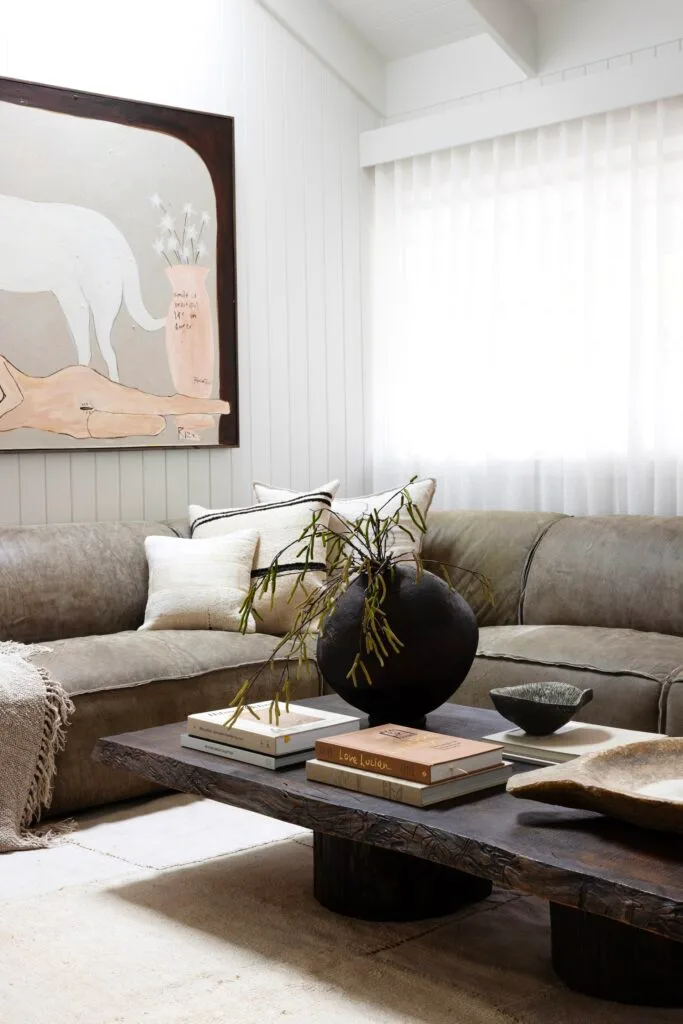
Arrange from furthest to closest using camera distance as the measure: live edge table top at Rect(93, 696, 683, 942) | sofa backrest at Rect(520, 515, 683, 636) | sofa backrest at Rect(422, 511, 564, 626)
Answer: sofa backrest at Rect(422, 511, 564, 626), sofa backrest at Rect(520, 515, 683, 636), live edge table top at Rect(93, 696, 683, 942)

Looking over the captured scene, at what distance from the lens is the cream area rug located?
6.35 feet

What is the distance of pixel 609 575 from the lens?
3.65 meters

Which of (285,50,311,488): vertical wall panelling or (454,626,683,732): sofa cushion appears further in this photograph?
(285,50,311,488): vertical wall panelling

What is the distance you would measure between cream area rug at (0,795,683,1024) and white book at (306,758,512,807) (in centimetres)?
32

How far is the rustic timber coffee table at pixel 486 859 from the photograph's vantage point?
1.67 metres

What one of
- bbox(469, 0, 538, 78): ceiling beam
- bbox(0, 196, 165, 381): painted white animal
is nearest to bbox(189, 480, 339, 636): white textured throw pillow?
bbox(0, 196, 165, 381): painted white animal

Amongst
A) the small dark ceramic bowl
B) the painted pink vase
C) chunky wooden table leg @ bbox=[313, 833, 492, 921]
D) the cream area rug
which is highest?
the painted pink vase

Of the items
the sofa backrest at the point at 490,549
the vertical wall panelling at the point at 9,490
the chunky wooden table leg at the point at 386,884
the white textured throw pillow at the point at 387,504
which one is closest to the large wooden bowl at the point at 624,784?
the chunky wooden table leg at the point at 386,884

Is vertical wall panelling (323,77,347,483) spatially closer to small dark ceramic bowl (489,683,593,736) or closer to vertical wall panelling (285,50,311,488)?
vertical wall panelling (285,50,311,488)

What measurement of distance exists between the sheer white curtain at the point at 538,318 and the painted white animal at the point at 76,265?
3.74 feet

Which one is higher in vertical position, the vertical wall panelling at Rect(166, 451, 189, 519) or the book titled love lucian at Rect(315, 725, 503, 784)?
the vertical wall panelling at Rect(166, 451, 189, 519)

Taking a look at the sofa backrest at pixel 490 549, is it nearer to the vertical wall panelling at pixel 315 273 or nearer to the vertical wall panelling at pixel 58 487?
the vertical wall panelling at pixel 315 273

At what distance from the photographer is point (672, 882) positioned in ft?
5.31

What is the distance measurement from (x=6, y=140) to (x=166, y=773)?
2.49 metres
